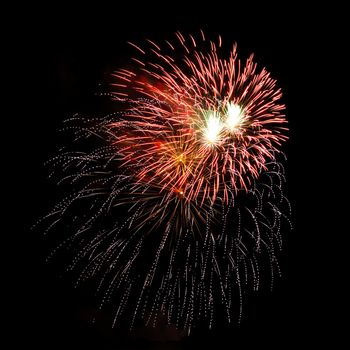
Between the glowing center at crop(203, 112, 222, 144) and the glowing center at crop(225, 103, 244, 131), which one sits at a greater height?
the glowing center at crop(225, 103, 244, 131)

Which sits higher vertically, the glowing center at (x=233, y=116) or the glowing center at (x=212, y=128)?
the glowing center at (x=233, y=116)

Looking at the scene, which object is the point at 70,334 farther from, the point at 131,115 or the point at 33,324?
the point at 131,115

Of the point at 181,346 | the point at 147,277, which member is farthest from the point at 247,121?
the point at 181,346

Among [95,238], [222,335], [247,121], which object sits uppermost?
[222,335]
